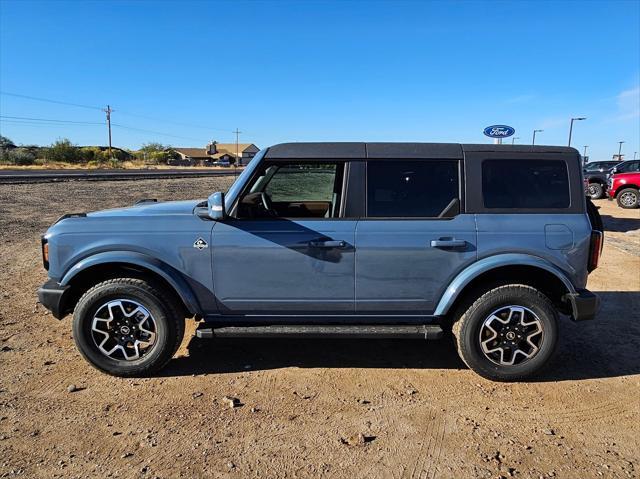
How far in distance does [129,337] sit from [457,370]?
9.10ft

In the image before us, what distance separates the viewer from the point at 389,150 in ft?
13.0

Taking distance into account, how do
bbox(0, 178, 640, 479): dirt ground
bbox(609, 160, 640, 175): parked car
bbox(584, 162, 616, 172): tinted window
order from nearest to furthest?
1. bbox(0, 178, 640, 479): dirt ground
2. bbox(609, 160, 640, 175): parked car
3. bbox(584, 162, 616, 172): tinted window

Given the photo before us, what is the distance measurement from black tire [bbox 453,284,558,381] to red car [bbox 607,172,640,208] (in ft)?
55.2

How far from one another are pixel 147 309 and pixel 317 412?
61.8 inches

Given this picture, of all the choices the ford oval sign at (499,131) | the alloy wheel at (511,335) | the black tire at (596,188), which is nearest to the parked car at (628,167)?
the black tire at (596,188)

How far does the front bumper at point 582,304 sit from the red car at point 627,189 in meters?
16.6

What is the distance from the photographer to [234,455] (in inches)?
115

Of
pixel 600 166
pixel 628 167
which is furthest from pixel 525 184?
pixel 600 166

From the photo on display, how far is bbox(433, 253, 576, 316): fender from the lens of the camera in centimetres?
377

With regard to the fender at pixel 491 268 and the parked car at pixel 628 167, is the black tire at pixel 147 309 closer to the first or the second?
the fender at pixel 491 268

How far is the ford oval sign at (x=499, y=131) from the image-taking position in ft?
21.3

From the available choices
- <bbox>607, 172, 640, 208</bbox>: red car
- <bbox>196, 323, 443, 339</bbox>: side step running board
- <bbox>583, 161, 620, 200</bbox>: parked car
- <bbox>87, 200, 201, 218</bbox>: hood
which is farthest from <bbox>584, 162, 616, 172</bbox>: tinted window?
<bbox>87, 200, 201, 218</bbox>: hood

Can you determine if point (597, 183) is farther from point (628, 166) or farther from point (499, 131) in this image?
point (499, 131)

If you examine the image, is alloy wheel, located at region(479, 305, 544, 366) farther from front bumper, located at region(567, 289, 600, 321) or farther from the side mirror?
the side mirror
